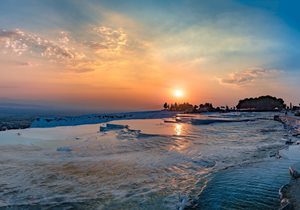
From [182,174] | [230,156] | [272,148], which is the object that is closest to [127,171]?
[182,174]

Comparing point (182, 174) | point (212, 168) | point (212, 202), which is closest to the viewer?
point (212, 202)

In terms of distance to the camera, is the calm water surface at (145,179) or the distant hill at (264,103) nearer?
the calm water surface at (145,179)

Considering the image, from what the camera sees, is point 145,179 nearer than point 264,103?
Yes

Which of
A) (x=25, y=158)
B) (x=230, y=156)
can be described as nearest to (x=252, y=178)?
(x=230, y=156)

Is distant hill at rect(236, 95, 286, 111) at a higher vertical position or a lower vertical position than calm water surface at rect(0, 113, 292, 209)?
higher

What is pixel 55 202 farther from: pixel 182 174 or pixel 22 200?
pixel 182 174

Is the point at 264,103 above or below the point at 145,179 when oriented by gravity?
above

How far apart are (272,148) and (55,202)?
39.6ft

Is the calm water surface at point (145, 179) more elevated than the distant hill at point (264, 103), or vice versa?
the distant hill at point (264, 103)

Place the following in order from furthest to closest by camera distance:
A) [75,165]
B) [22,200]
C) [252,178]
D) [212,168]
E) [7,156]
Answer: [7,156]
[75,165]
[212,168]
[252,178]
[22,200]

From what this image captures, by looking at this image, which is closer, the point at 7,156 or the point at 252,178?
the point at 252,178

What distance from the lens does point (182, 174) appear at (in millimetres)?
11039

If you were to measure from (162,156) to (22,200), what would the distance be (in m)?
7.79

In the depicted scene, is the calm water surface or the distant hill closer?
the calm water surface
